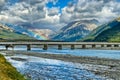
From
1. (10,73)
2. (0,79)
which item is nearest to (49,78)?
(10,73)

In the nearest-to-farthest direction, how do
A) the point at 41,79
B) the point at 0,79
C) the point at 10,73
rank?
the point at 0,79
the point at 10,73
the point at 41,79

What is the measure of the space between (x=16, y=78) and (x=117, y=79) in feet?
73.9

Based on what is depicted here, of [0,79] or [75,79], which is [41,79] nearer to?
[75,79]

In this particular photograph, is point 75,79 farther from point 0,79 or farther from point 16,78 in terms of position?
point 0,79

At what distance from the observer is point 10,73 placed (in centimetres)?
3419

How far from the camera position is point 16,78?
31969mm

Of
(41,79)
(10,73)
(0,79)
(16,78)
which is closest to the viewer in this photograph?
(0,79)

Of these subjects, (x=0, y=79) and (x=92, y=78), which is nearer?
(x=0, y=79)

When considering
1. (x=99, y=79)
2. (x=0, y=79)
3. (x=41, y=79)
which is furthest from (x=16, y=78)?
(x=99, y=79)

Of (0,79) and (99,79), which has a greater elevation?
(0,79)

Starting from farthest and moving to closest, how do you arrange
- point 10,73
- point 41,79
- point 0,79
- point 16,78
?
1. point 41,79
2. point 10,73
3. point 16,78
4. point 0,79

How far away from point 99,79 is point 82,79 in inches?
108

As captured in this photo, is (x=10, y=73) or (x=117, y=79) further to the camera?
(x=117, y=79)

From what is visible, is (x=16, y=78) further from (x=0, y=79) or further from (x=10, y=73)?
(x=0, y=79)
